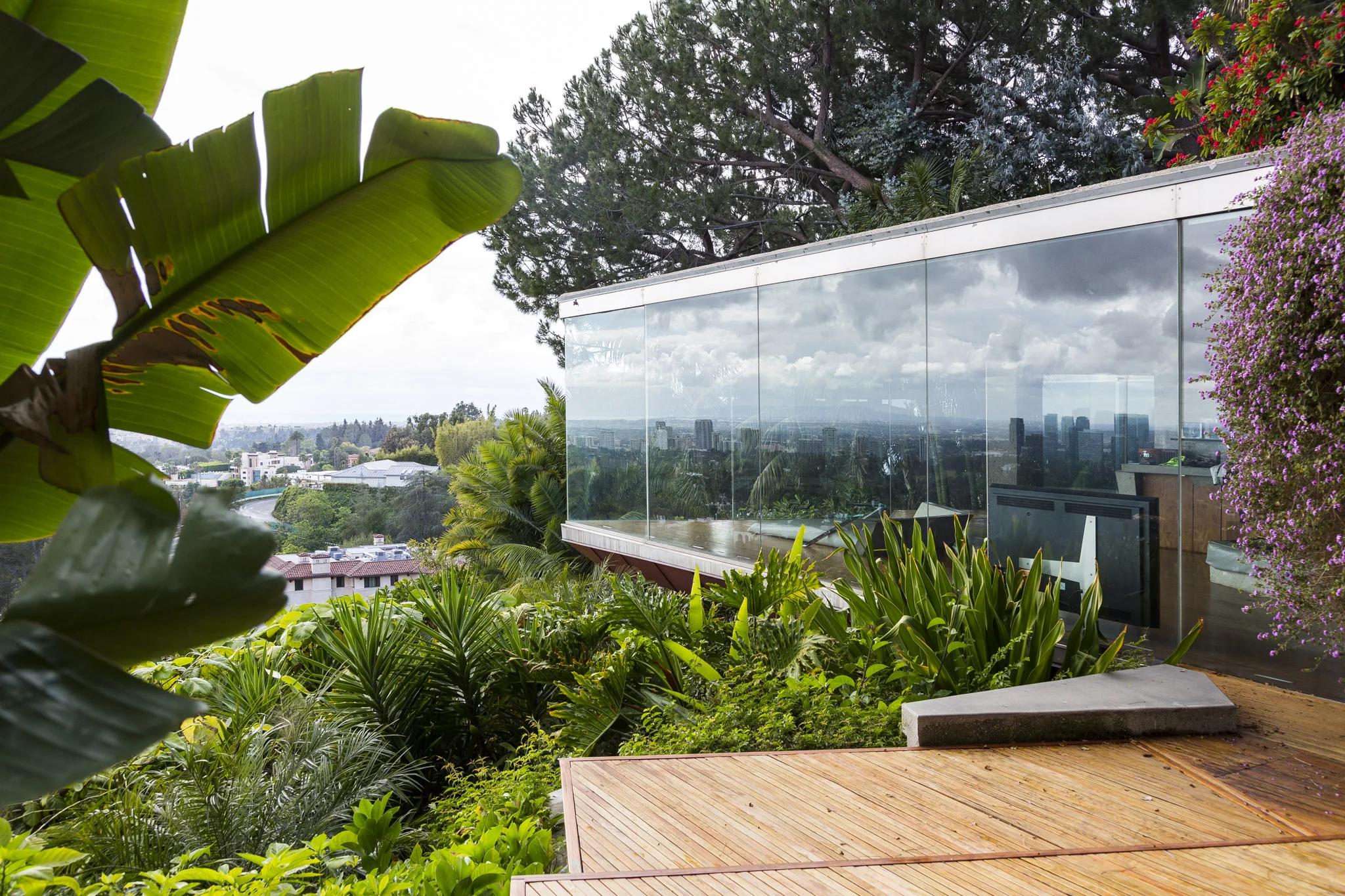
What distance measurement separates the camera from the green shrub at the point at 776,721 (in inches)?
152

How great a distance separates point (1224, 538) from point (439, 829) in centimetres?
465

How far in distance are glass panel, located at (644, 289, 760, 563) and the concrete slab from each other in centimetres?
418

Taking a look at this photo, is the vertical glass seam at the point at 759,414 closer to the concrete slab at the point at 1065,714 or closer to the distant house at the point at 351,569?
the distant house at the point at 351,569

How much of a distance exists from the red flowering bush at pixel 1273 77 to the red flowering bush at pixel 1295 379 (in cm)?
315

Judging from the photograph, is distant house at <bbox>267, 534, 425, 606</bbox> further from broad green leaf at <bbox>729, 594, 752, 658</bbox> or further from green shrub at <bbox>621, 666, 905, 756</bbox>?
green shrub at <bbox>621, 666, 905, 756</bbox>

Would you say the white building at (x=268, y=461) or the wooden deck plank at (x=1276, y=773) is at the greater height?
the white building at (x=268, y=461)

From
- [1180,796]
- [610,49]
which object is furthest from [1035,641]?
[610,49]

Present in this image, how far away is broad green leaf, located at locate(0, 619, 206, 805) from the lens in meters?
0.46

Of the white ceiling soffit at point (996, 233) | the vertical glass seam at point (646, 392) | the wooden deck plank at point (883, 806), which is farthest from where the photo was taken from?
the vertical glass seam at point (646, 392)

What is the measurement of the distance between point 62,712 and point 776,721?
3651 mm

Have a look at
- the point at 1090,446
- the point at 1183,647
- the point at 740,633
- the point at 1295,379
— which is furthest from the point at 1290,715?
the point at 740,633

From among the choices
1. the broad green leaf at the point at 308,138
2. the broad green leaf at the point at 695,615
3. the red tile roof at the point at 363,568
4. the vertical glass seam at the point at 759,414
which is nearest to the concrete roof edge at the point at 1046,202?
the vertical glass seam at the point at 759,414

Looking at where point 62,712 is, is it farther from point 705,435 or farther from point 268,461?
point 268,461

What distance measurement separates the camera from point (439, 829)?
13.6 ft
